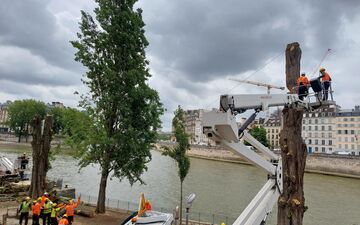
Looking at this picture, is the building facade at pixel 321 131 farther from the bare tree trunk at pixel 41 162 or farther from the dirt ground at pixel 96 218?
the bare tree trunk at pixel 41 162

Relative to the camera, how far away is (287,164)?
825cm

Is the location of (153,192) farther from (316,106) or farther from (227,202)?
(316,106)

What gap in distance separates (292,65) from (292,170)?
3.34 meters

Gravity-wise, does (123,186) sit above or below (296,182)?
below

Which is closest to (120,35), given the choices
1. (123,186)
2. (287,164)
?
(287,164)

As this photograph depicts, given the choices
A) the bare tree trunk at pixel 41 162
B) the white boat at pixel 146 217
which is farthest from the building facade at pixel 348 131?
the bare tree trunk at pixel 41 162

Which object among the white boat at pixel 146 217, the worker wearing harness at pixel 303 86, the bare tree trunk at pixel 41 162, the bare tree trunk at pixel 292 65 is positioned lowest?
the white boat at pixel 146 217

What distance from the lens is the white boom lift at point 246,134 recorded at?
8195 mm

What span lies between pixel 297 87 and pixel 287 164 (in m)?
2.52

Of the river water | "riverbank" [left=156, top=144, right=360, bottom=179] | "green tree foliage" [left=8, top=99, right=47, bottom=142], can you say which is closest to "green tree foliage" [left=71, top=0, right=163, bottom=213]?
the river water

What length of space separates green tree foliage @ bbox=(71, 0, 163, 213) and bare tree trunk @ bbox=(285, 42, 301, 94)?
11068 millimetres

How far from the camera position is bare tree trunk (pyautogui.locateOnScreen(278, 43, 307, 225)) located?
26.1 ft

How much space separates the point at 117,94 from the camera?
62.2 ft

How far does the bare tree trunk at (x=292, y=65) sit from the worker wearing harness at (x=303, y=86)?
0.17m
